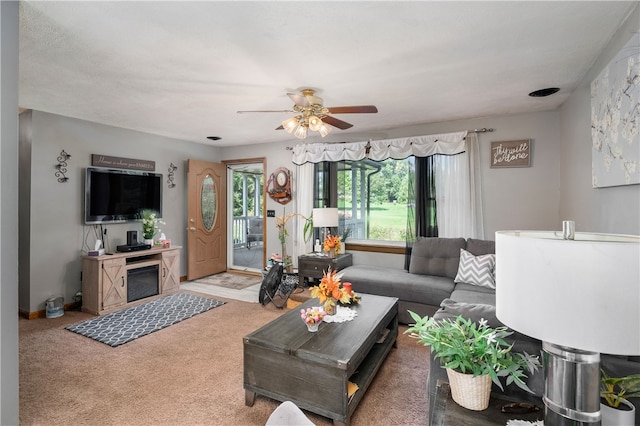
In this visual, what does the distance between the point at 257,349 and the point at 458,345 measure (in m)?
1.32

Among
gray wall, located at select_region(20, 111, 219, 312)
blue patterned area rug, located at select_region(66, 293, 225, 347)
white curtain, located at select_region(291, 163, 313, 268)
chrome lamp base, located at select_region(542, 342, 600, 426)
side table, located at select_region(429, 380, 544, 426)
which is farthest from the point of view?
white curtain, located at select_region(291, 163, 313, 268)

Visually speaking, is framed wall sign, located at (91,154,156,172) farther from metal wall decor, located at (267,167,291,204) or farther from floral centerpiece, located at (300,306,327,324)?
floral centerpiece, located at (300,306,327,324)

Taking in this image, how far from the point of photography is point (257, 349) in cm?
204

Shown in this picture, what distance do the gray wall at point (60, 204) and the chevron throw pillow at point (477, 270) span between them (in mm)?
4621

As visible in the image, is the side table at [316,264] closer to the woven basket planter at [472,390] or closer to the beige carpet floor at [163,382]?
the beige carpet floor at [163,382]

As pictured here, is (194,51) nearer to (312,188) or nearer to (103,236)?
(312,188)

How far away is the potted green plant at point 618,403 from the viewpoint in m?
0.89

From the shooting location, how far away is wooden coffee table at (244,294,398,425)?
1.81 metres

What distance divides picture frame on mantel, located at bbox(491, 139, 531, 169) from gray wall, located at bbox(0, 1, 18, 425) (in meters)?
4.44

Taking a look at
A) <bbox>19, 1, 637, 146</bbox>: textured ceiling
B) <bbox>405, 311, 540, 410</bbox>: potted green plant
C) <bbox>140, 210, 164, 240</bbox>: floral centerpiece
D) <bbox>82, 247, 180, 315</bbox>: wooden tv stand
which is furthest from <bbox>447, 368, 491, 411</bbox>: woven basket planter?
<bbox>140, 210, 164, 240</bbox>: floral centerpiece

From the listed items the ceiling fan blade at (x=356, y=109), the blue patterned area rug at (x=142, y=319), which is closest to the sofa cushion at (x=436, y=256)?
the ceiling fan blade at (x=356, y=109)

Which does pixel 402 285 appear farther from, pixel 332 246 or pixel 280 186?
pixel 280 186

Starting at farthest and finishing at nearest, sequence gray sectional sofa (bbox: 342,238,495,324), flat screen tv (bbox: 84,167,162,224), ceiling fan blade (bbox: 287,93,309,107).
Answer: flat screen tv (bbox: 84,167,162,224) < gray sectional sofa (bbox: 342,238,495,324) < ceiling fan blade (bbox: 287,93,309,107)

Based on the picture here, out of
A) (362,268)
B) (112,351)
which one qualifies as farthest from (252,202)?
(112,351)
